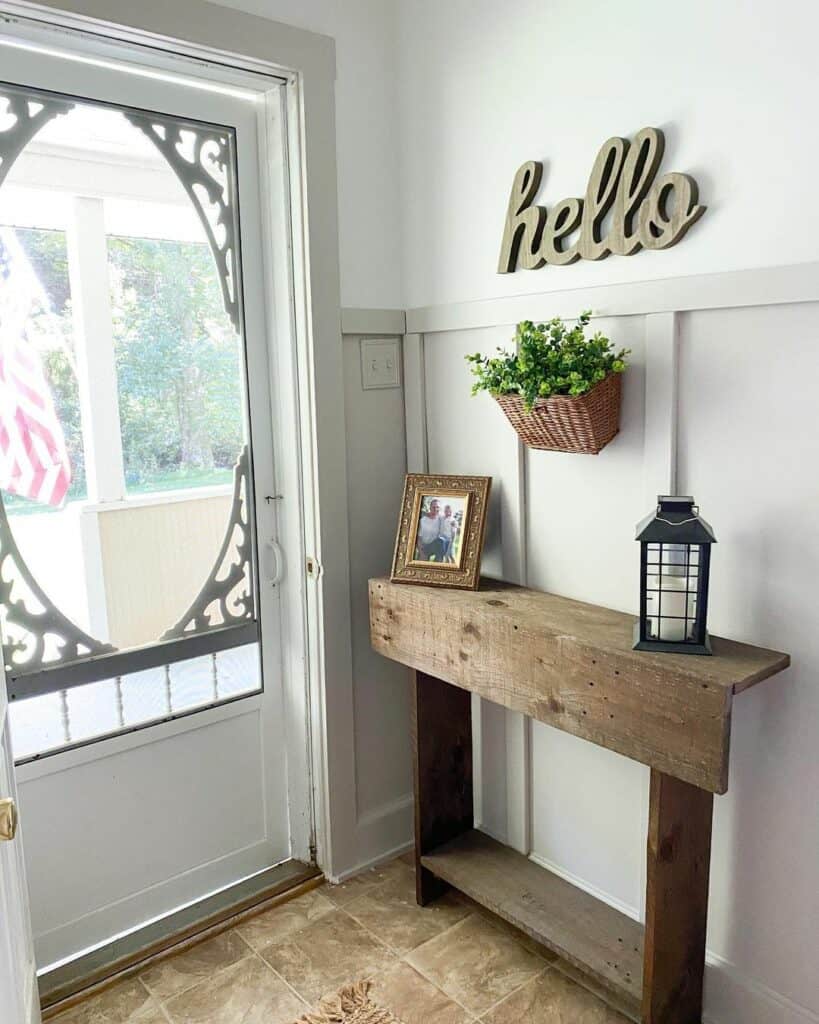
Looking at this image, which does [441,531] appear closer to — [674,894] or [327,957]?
[674,894]

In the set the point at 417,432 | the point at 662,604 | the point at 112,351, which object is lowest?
the point at 662,604

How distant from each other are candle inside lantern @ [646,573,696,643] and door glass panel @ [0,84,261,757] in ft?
3.72

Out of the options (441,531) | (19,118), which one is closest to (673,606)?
(441,531)

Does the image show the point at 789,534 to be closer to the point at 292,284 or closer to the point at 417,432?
the point at 417,432

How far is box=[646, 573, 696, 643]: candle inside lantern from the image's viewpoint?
1.65 meters

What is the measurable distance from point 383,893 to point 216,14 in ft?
7.33

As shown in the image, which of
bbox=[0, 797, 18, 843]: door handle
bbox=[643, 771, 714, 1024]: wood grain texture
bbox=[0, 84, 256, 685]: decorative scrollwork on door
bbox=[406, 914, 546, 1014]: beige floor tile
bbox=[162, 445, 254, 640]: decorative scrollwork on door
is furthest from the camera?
bbox=[162, 445, 254, 640]: decorative scrollwork on door

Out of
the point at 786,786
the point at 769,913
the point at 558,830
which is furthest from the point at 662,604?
the point at 558,830

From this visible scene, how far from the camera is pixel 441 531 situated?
2.20 meters

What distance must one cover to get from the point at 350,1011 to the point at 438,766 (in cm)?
62

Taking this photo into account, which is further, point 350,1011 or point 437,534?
point 437,534

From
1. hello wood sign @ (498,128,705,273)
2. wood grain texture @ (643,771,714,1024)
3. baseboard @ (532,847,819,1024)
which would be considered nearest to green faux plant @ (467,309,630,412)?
hello wood sign @ (498,128,705,273)

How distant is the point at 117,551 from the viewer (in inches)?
83.6

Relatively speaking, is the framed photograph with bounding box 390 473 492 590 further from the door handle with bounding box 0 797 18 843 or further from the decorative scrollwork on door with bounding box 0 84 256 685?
the door handle with bounding box 0 797 18 843
